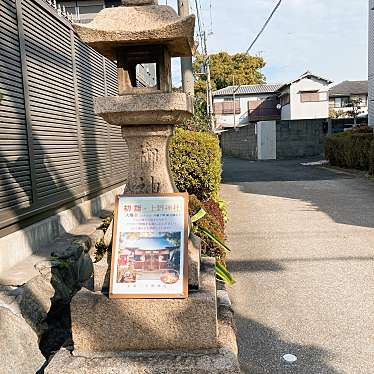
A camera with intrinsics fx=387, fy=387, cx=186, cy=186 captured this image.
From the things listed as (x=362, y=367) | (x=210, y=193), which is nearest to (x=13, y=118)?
(x=210, y=193)

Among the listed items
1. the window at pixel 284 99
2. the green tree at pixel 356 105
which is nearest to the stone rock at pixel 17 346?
the window at pixel 284 99

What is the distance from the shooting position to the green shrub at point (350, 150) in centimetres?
1477

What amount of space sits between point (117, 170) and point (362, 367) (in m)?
7.67

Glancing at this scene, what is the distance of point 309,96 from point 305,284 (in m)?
36.6

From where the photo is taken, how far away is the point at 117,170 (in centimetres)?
980

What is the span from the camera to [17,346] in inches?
109

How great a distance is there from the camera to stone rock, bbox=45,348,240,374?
2387 millimetres

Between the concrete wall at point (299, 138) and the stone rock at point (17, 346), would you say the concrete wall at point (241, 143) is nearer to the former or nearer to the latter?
the concrete wall at point (299, 138)

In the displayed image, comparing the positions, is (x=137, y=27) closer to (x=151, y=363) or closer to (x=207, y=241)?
(x=151, y=363)

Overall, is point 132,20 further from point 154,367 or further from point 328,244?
point 328,244

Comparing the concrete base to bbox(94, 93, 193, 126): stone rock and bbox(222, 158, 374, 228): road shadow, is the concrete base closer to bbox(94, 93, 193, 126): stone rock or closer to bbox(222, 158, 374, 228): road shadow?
bbox(94, 93, 193, 126): stone rock

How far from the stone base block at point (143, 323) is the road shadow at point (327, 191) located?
226 inches

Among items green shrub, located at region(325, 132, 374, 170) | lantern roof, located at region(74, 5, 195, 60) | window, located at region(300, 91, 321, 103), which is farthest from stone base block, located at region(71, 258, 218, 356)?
window, located at region(300, 91, 321, 103)

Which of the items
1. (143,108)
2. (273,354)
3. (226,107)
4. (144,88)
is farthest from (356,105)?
(143,108)
